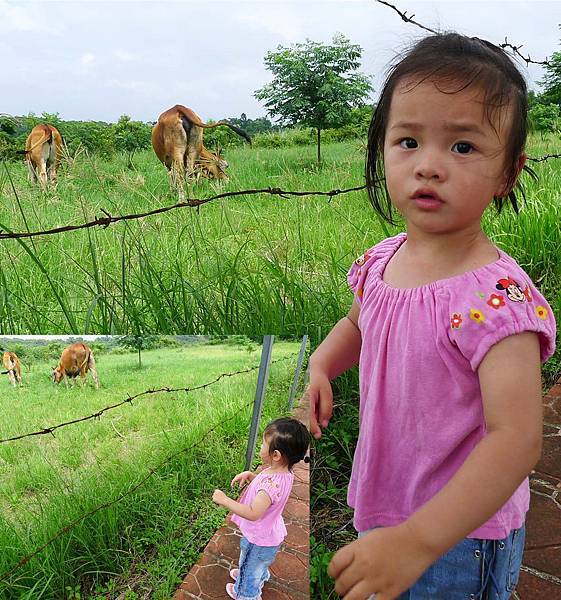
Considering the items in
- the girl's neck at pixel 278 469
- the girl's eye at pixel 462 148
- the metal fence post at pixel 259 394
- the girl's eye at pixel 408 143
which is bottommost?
the girl's neck at pixel 278 469

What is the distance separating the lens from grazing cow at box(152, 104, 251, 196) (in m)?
2.74

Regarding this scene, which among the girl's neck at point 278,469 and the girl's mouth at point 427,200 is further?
the girl's neck at point 278,469

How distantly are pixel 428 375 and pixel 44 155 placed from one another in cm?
234

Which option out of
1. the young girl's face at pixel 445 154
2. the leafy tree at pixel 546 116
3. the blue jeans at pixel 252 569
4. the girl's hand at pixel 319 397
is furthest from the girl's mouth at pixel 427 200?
the leafy tree at pixel 546 116

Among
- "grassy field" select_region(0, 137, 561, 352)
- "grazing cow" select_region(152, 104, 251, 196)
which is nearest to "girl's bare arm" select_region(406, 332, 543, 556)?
"grassy field" select_region(0, 137, 561, 352)

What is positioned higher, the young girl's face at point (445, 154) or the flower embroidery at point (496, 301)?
the young girl's face at point (445, 154)

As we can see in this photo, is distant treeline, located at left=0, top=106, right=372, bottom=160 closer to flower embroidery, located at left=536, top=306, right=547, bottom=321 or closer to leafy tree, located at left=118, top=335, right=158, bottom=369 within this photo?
leafy tree, located at left=118, top=335, right=158, bottom=369

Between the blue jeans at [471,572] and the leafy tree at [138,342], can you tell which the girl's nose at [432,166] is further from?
the leafy tree at [138,342]

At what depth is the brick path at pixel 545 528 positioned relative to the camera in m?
1.80

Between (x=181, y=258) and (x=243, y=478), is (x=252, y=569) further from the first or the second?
(x=181, y=258)

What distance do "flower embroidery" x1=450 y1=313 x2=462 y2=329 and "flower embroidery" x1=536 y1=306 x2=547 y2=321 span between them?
0.33 feet

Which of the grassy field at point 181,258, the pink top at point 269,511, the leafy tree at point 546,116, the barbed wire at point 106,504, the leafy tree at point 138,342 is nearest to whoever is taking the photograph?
the barbed wire at point 106,504

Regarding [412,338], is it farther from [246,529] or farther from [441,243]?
[246,529]

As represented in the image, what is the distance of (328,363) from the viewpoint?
1275 mm
